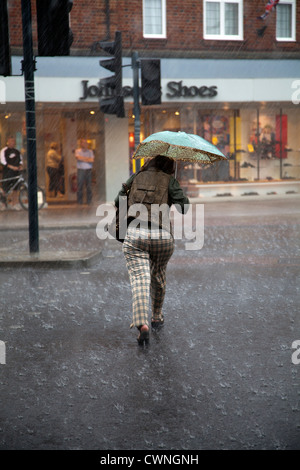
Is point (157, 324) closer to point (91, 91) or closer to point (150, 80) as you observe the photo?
point (150, 80)

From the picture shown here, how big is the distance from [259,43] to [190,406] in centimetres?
2100

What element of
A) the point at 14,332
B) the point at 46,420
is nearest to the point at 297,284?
the point at 14,332

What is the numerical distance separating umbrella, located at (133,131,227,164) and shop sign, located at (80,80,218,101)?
15.0 m

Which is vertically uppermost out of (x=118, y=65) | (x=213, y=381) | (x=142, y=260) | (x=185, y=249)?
(x=118, y=65)

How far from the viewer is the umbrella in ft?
19.2

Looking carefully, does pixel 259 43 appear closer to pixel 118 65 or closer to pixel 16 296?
pixel 118 65

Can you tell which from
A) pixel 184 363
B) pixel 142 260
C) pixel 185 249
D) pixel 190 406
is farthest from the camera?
pixel 185 249

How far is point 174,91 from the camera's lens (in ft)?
71.7

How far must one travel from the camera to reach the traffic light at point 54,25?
29.7 ft


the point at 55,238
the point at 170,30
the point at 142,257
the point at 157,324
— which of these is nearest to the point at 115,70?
the point at 55,238

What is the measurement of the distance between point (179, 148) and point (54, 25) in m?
3.86

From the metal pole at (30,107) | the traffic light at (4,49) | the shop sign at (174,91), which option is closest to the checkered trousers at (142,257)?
the traffic light at (4,49)
